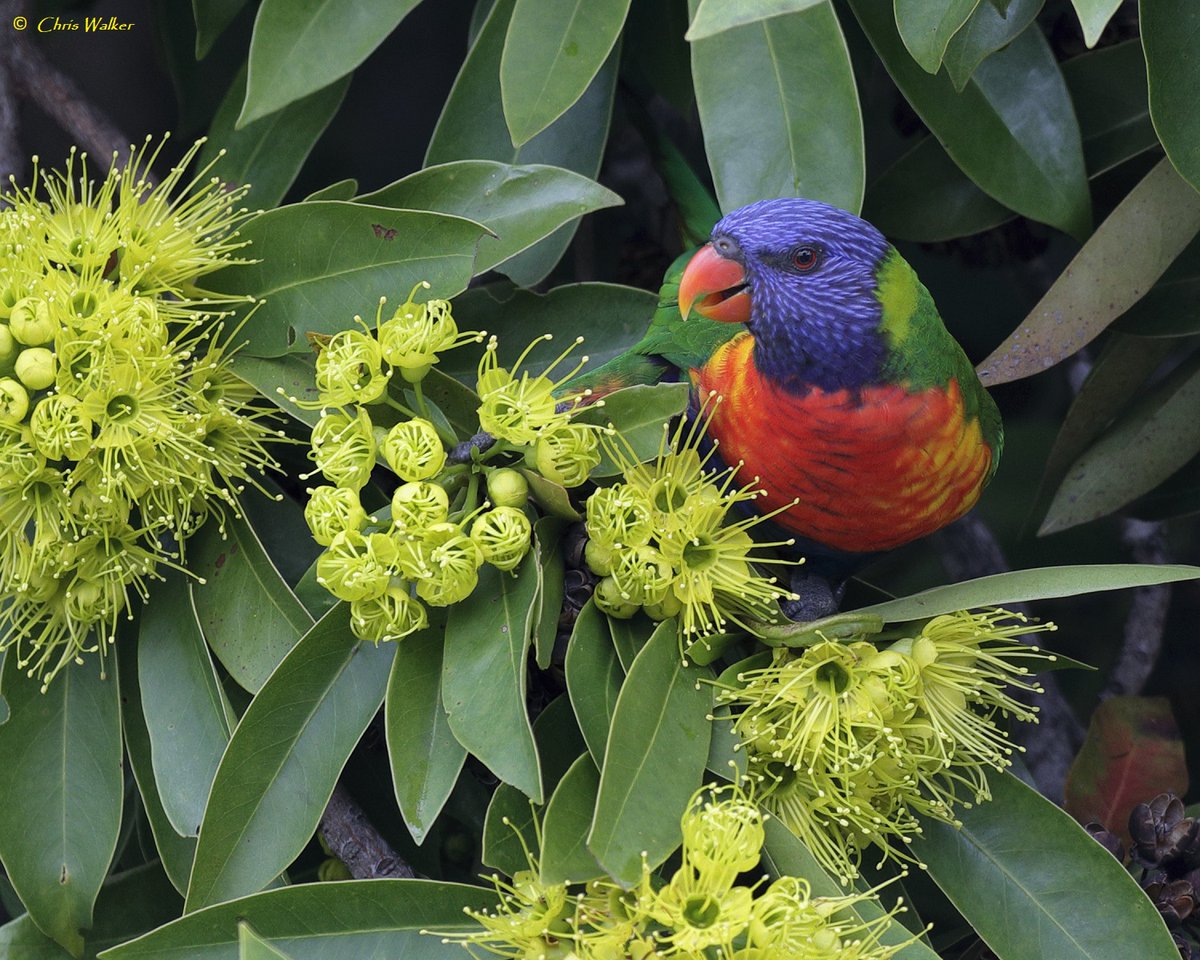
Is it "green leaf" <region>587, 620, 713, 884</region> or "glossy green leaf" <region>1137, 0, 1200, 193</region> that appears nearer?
"green leaf" <region>587, 620, 713, 884</region>

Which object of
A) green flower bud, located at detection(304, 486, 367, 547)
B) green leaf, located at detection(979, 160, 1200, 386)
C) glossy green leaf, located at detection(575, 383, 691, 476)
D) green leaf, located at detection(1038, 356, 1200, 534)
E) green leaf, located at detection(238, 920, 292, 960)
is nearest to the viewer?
green leaf, located at detection(238, 920, 292, 960)

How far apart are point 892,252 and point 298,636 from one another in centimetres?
87

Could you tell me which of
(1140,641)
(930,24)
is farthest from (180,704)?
(1140,641)

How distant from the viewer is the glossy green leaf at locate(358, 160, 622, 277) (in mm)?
1357

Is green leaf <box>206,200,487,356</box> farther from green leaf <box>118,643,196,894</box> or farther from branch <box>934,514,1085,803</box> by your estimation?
branch <box>934,514,1085,803</box>

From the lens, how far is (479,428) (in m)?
1.32

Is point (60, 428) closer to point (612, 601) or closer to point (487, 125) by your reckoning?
point (612, 601)

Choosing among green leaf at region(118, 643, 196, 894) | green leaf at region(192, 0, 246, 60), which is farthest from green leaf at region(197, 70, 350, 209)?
green leaf at region(118, 643, 196, 894)

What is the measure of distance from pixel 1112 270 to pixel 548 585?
91 centimetres

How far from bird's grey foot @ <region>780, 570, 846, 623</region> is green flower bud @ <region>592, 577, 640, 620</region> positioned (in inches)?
16.1

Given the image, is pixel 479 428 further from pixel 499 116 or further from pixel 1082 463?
pixel 1082 463

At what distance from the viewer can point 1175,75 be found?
4.55 ft

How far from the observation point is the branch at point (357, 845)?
142cm

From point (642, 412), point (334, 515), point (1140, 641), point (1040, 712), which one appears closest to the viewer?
point (334, 515)
